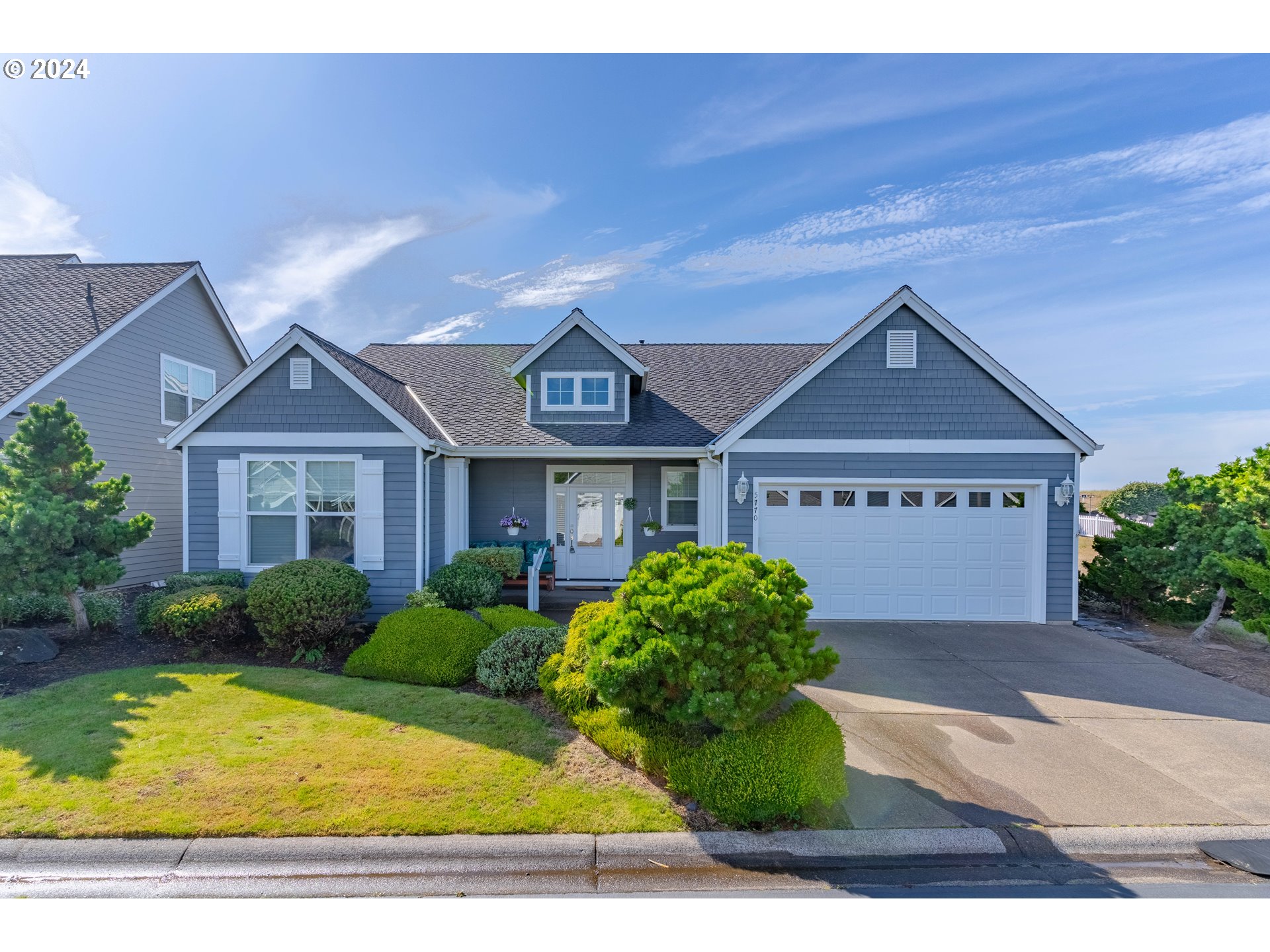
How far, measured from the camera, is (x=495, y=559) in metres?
10.3

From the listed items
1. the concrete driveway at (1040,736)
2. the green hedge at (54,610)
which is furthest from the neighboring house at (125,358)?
the concrete driveway at (1040,736)

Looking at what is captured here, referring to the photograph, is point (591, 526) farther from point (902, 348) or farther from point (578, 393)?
point (902, 348)

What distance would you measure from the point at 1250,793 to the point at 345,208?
15792 mm

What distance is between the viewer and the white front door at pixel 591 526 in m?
12.3

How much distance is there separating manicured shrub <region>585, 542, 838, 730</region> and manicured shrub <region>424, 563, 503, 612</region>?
533 centimetres

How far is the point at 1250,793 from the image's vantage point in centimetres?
443

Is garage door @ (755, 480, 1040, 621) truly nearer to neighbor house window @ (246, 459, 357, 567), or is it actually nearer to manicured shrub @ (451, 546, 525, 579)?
manicured shrub @ (451, 546, 525, 579)

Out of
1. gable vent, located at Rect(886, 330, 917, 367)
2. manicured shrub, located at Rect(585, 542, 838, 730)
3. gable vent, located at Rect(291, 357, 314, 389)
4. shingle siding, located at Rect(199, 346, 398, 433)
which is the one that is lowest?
manicured shrub, located at Rect(585, 542, 838, 730)

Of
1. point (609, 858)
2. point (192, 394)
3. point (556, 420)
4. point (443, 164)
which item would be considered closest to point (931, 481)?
point (556, 420)

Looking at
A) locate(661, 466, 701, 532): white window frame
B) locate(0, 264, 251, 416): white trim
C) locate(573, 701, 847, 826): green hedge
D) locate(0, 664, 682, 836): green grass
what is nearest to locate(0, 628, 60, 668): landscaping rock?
locate(0, 664, 682, 836): green grass

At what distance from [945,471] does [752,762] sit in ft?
24.9

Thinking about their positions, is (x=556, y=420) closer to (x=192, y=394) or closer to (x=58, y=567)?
(x=58, y=567)

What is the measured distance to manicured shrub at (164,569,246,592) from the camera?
8375mm

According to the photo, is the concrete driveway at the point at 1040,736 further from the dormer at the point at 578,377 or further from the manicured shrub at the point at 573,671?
the dormer at the point at 578,377
